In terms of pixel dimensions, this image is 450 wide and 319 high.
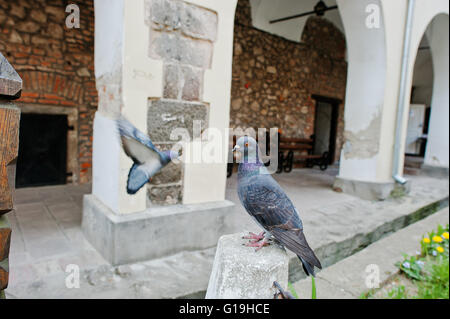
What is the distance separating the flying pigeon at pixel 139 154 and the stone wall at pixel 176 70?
146cm

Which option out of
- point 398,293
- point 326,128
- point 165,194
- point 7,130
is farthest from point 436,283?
point 326,128

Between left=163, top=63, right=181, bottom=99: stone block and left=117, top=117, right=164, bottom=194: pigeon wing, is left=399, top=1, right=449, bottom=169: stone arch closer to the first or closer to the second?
left=163, top=63, right=181, bottom=99: stone block

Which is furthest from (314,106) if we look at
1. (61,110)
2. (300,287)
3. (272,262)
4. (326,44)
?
(272,262)

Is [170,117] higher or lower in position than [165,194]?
higher

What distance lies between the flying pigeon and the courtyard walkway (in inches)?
28.2

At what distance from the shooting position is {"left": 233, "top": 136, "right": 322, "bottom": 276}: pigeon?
65 cm

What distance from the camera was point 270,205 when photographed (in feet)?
2.34

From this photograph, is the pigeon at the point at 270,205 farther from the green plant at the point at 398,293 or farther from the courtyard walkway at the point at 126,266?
the green plant at the point at 398,293

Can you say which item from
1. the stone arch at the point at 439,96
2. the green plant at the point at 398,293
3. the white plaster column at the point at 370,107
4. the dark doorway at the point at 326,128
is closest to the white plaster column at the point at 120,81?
the green plant at the point at 398,293

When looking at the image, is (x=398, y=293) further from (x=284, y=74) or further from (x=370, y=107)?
(x=284, y=74)

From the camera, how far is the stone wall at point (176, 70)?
7.20ft

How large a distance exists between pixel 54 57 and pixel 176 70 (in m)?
2.93

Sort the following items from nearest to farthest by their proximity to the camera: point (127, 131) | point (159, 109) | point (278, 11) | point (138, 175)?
point (127, 131) < point (138, 175) < point (159, 109) < point (278, 11)

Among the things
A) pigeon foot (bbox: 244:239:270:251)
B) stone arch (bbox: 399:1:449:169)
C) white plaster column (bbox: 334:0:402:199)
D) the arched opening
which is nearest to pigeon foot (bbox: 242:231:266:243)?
pigeon foot (bbox: 244:239:270:251)
